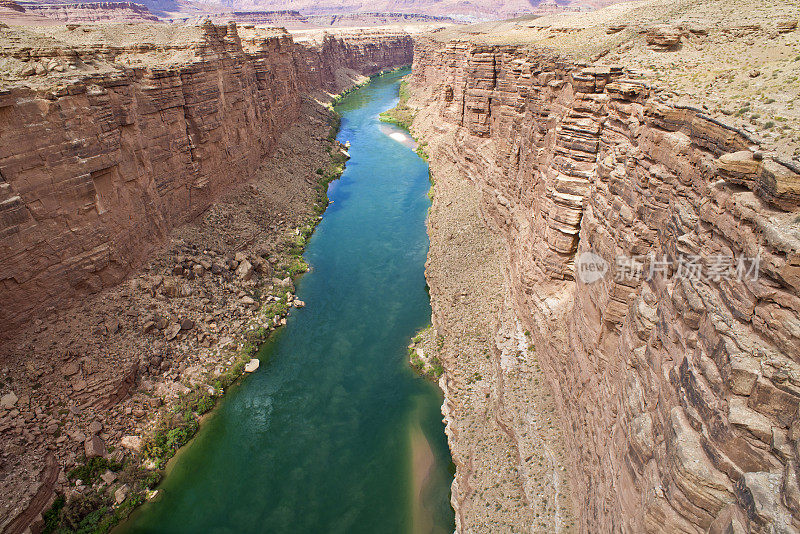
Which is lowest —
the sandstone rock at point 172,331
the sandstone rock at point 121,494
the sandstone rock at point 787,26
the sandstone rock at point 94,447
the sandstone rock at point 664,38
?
the sandstone rock at point 121,494

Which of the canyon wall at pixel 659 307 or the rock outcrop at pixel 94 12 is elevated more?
the rock outcrop at pixel 94 12

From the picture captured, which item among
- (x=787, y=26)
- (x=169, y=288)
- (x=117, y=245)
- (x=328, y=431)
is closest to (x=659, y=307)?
(x=787, y=26)

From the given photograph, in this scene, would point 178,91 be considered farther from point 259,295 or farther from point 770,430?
point 770,430

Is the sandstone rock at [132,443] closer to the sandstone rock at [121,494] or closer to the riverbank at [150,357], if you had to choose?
the riverbank at [150,357]

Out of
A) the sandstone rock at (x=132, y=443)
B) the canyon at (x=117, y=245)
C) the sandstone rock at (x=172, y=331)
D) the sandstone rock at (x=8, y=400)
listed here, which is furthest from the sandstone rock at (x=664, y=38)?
the sandstone rock at (x=8, y=400)

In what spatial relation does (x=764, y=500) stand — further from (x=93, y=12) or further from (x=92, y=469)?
(x=93, y=12)

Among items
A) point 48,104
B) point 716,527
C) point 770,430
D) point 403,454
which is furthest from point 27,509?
point 770,430

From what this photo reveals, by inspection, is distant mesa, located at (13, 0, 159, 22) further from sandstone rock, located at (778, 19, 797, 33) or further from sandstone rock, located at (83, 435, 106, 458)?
sandstone rock, located at (778, 19, 797, 33)
